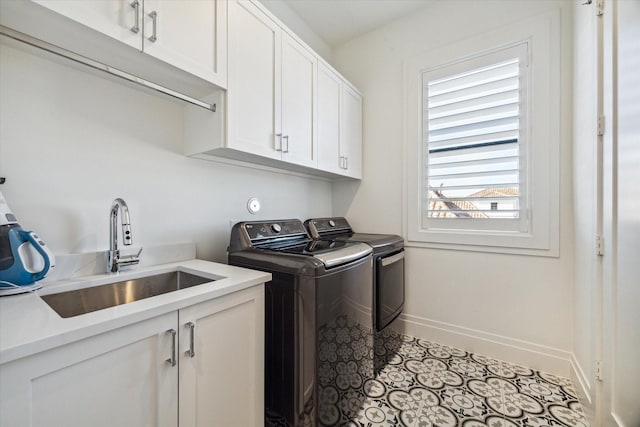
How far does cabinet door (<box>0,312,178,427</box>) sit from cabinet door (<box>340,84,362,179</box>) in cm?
187

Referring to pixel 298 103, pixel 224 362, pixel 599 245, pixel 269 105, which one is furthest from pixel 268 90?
pixel 599 245

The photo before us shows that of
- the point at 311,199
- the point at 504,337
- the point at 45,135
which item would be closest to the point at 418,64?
the point at 311,199

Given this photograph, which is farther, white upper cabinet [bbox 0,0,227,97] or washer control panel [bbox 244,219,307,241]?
washer control panel [bbox 244,219,307,241]

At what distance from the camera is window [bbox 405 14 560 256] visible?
1.87 meters

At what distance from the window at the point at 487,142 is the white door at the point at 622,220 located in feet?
2.29

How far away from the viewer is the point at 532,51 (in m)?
1.91

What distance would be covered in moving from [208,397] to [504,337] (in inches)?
81.8

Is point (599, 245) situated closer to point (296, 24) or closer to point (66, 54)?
point (66, 54)

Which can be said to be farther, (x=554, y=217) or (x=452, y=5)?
(x=452, y=5)

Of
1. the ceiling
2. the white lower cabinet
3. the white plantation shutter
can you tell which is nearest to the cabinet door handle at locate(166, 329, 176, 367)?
the white lower cabinet

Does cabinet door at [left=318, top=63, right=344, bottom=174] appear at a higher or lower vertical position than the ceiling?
lower

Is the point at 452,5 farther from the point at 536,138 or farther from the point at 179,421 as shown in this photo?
the point at 179,421

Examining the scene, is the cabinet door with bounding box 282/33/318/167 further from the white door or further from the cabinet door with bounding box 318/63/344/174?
the white door

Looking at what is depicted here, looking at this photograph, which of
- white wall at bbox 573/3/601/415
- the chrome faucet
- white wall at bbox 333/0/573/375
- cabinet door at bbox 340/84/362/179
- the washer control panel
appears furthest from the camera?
cabinet door at bbox 340/84/362/179
